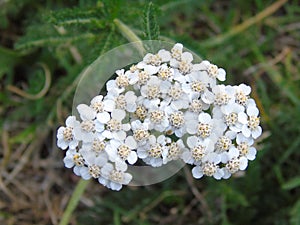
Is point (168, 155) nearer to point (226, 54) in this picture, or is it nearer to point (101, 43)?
point (101, 43)

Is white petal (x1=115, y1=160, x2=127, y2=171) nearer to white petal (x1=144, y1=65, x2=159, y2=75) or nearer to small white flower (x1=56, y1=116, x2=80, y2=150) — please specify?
small white flower (x1=56, y1=116, x2=80, y2=150)

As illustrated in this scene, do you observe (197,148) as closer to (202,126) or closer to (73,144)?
(202,126)

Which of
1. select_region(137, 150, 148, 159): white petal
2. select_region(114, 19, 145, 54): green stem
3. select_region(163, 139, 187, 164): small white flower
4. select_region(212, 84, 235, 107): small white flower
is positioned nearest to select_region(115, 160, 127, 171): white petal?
select_region(137, 150, 148, 159): white petal

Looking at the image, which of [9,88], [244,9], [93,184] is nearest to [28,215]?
[93,184]

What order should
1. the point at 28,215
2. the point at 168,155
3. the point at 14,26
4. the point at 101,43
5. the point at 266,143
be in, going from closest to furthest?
the point at 168,155 < the point at 101,43 < the point at 266,143 < the point at 28,215 < the point at 14,26

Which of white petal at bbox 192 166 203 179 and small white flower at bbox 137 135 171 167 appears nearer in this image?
small white flower at bbox 137 135 171 167

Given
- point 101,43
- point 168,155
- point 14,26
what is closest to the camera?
point 168,155
